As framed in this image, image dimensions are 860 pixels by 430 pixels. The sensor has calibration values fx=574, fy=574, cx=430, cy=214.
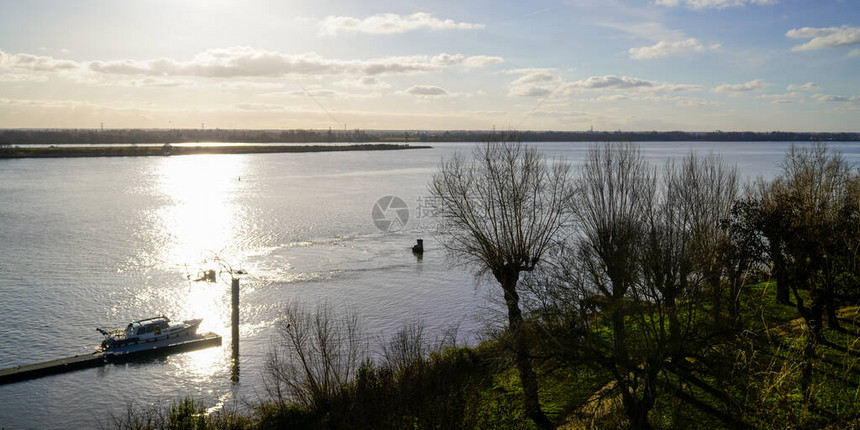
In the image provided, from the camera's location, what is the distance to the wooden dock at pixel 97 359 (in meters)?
24.7

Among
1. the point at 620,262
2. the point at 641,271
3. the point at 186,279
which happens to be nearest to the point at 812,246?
the point at 641,271

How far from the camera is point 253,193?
281 feet

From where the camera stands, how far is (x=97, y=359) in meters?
26.8

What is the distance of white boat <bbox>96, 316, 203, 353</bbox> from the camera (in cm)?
2763

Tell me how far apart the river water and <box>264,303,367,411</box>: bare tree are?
0.95m

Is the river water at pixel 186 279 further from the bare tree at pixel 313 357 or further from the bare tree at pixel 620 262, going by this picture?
the bare tree at pixel 620 262

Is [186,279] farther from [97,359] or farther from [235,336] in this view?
[235,336]

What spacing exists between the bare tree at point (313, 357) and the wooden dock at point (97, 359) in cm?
398

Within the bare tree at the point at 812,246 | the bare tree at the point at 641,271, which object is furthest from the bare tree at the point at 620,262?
→ the bare tree at the point at 812,246

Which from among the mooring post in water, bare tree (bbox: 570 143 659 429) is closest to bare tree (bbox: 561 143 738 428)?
bare tree (bbox: 570 143 659 429)

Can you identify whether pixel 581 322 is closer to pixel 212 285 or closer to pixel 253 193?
pixel 212 285

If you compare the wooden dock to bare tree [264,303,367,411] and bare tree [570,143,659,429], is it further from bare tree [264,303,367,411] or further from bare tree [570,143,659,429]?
bare tree [570,143,659,429]

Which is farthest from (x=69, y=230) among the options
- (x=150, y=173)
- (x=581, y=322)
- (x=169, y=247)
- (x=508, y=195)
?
(x=150, y=173)

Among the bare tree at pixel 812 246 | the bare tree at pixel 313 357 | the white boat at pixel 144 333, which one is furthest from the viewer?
the white boat at pixel 144 333
